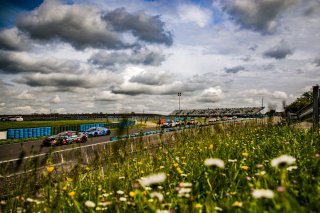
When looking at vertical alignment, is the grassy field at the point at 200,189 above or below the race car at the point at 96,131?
above

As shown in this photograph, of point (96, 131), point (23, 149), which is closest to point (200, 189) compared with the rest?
point (23, 149)

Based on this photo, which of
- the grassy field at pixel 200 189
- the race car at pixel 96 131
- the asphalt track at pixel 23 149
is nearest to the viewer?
the grassy field at pixel 200 189

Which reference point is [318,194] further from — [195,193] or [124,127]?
[124,127]

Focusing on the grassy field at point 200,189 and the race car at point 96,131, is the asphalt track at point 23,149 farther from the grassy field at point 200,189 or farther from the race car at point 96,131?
the race car at point 96,131

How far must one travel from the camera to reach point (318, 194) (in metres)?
2.10

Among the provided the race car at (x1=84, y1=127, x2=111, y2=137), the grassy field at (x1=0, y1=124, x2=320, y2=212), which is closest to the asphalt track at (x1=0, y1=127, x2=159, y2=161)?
the grassy field at (x1=0, y1=124, x2=320, y2=212)

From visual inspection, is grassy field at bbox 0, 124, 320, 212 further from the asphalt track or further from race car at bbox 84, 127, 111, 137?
race car at bbox 84, 127, 111, 137

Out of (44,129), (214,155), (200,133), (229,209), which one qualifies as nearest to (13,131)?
(44,129)

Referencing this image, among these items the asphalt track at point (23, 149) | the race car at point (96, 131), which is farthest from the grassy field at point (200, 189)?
the race car at point (96, 131)

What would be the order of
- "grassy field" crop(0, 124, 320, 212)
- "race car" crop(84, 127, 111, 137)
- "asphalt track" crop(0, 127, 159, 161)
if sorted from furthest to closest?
"race car" crop(84, 127, 111, 137) < "asphalt track" crop(0, 127, 159, 161) < "grassy field" crop(0, 124, 320, 212)

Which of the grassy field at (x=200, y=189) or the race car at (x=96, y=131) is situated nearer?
the grassy field at (x=200, y=189)

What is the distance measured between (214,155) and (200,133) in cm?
284

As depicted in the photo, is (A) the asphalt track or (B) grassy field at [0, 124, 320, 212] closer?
(B) grassy field at [0, 124, 320, 212]

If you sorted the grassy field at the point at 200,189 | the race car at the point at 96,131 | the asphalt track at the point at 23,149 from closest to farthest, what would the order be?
the grassy field at the point at 200,189, the asphalt track at the point at 23,149, the race car at the point at 96,131
